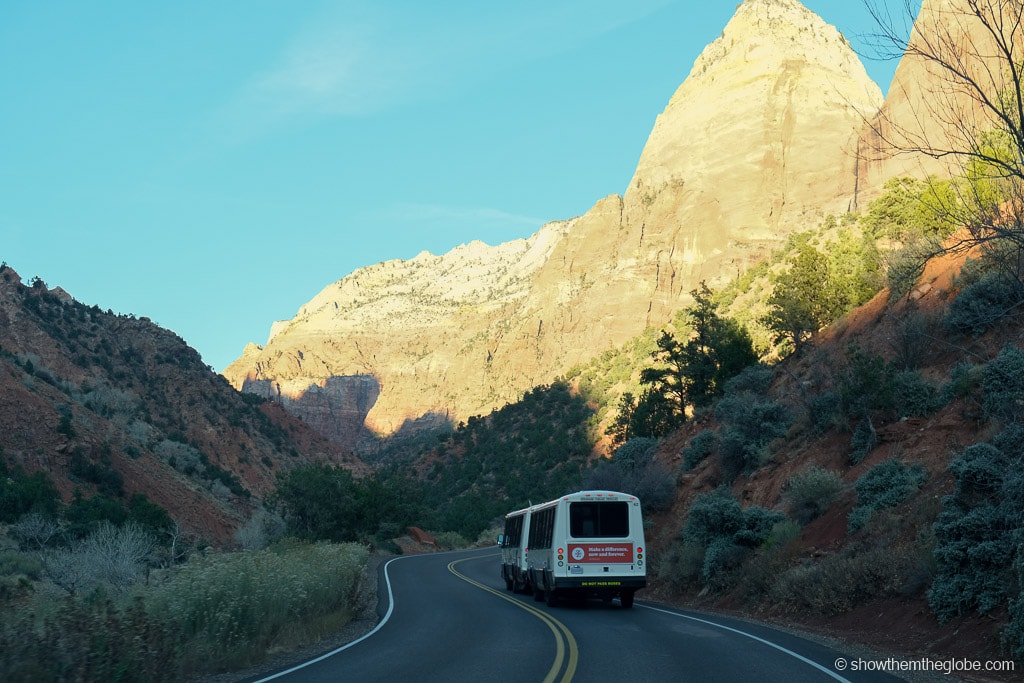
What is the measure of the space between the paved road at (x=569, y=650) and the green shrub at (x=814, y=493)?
4594mm

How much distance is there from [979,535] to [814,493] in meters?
9.38

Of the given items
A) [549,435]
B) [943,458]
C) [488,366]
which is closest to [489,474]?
[549,435]

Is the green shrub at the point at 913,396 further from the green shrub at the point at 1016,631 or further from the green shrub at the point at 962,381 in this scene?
the green shrub at the point at 1016,631

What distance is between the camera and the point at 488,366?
125 m

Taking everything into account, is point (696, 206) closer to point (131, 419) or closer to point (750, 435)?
point (131, 419)

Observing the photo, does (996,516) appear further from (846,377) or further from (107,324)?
(107,324)

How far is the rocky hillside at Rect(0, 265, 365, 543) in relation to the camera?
4719cm

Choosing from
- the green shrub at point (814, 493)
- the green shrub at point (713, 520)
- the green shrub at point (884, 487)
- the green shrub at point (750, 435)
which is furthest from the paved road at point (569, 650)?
the green shrub at point (750, 435)

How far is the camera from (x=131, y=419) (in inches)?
2397

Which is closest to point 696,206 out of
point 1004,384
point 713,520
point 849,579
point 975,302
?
point 975,302

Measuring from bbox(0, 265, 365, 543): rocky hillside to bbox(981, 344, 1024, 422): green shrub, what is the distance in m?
39.8

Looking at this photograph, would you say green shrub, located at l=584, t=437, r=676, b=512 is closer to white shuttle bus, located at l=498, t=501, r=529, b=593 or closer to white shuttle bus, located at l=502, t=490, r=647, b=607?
white shuttle bus, located at l=498, t=501, r=529, b=593

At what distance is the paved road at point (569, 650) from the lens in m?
11.3

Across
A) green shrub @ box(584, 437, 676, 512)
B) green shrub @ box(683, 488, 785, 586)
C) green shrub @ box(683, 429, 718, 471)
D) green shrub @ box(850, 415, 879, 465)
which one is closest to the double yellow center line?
green shrub @ box(683, 488, 785, 586)
